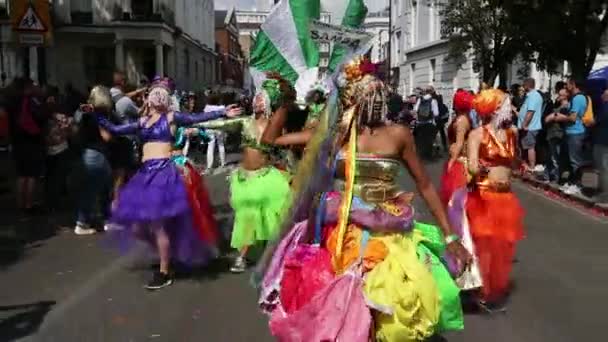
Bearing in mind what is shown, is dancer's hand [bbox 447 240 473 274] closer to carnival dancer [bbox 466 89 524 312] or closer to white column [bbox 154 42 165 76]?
carnival dancer [bbox 466 89 524 312]

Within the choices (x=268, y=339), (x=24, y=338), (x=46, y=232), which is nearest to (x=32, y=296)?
(x=24, y=338)

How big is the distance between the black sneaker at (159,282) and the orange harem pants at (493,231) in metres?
2.82

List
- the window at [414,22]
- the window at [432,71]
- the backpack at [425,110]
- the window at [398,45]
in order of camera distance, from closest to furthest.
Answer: the backpack at [425,110]
the window at [432,71]
the window at [414,22]
the window at [398,45]

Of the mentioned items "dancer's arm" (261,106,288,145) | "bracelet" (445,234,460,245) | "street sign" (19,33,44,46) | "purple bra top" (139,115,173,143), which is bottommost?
"bracelet" (445,234,460,245)

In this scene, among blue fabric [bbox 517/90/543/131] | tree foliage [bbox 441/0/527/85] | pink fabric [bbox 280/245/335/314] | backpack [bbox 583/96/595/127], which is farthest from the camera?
tree foliage [bbox 441/0/527/85]

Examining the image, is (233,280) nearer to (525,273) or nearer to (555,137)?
(525,273)

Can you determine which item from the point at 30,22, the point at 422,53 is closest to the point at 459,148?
the point at 30,22

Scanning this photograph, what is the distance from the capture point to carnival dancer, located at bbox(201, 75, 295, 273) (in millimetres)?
7367

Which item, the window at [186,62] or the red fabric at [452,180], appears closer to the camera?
the red fabric at [452,180]

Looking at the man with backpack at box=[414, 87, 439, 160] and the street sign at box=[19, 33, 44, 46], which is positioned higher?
the street sign at box=[19, 33, 44, 46]

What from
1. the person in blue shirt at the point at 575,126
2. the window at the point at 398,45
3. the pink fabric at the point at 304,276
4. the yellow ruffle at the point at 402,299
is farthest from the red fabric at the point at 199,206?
the window at the point at 398,45

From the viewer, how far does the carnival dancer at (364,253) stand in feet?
11.6

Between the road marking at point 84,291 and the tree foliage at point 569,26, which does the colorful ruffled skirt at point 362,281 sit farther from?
the tree foliage at point 569,26

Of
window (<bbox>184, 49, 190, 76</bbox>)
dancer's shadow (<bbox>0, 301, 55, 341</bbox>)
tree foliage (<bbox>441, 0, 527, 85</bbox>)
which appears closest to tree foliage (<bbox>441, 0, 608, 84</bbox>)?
tree foliage (<bbox>441, 0, 527, 85</bbox>)
